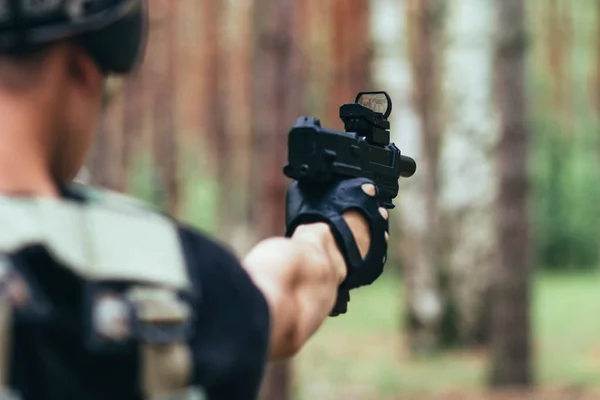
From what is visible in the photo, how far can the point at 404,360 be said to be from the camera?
10.3 meters

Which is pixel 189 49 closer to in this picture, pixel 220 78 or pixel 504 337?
pixel 220 78

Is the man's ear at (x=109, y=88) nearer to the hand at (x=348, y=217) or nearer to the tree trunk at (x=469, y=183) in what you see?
the hand at (x=348, y=217)

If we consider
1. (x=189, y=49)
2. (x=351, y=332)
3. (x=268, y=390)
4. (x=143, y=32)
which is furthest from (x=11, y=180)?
(x=189, y=49)

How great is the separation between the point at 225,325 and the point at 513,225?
6.81 m

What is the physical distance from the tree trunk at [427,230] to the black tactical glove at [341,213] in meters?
8.35

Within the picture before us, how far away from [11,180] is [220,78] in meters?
27.2

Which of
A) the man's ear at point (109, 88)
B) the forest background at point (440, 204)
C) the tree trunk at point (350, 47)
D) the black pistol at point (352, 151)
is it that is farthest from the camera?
the tree trunk at point (350, 47)

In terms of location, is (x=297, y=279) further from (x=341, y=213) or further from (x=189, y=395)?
Answer: (x=189, y=395)

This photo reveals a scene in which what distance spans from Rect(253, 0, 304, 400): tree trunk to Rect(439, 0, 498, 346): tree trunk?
13.0 ft

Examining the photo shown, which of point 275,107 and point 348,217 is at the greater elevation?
point 275,107

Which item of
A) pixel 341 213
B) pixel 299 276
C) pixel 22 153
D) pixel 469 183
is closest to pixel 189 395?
pixel 22 153

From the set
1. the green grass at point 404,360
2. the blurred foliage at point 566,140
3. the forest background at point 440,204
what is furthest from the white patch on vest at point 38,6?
the blurred foliage at point 566,140

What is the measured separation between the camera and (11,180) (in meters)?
1.67

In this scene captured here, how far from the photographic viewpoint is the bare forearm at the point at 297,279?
1999 mm
